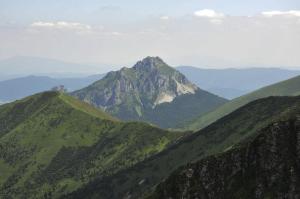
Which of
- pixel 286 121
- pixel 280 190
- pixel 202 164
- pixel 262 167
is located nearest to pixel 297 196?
pixel 280 190

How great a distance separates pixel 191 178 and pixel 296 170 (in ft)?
95.6

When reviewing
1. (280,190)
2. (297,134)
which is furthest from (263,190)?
(297,134)

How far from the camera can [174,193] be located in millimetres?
134625

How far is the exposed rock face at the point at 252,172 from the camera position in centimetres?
11625

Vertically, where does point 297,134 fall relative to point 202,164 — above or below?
above

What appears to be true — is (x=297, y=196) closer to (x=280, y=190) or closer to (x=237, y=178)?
(x=280, y=190)

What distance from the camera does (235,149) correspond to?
131m

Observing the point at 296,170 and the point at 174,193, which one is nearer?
the point at 296,170

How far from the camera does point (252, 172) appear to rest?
122 meters

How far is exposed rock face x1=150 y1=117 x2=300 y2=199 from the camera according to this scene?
116250 mm

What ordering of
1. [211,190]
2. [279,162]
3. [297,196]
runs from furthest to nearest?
1. [211,190]
2. [279,162]
3. [297,196]

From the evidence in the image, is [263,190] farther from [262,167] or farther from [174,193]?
[174,193]

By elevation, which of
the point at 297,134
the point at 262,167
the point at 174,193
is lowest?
the point at 174,193

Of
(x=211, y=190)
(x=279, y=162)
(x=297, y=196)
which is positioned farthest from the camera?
(x=211, y=190)
